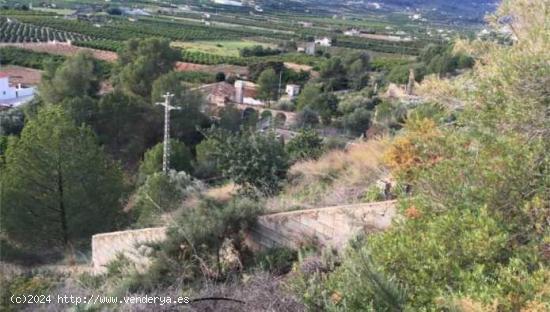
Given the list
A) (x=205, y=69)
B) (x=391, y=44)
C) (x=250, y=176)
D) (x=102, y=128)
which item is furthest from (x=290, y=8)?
(x=250, y=176)

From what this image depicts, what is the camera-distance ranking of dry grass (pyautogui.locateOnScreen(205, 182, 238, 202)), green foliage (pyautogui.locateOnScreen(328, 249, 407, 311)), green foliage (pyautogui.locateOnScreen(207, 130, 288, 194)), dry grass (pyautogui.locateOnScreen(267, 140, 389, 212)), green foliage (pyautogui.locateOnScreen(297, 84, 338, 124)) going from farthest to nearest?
1. green foliage (pyautogui.locateOnScreen(297, 84, 338, 124))
2. green foliage (pyautogui.locateOnScreen(207, 130, 288, 194))
3. dry grass (pyautogui.locateOnScreen(205, 182, 238, 202))
4. dry grass (pyautogui.locateOnScreen(267, 140, 389, 212))
5. green foliage (pyautogui.locateOnScreen(328, 249, 407, 311))

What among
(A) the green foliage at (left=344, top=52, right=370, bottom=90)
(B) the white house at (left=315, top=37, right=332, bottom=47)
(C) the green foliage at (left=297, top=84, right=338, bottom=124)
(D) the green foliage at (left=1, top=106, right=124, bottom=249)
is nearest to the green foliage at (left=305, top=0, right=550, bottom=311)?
(D) the green foliage at (left=1, top=106, right=124, bottom=249)

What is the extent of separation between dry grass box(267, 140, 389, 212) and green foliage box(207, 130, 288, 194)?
0.26m

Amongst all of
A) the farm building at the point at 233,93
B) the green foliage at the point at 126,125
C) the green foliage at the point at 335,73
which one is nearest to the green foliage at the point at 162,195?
the green foliage at the point at 126,125

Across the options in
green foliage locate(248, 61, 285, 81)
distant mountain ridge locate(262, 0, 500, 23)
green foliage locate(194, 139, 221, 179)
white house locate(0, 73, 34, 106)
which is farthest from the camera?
distant mountain ridge locate(262, 0, 500, 23)

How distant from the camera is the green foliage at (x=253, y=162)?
27.9 ft

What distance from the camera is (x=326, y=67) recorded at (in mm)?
37000

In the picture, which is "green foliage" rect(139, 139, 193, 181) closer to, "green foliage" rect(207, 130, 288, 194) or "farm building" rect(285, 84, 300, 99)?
"green foliage" rect(207, 130, 288, 194)

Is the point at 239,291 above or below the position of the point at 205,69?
above

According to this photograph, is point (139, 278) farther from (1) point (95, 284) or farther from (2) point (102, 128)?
(2) point (102, 128)

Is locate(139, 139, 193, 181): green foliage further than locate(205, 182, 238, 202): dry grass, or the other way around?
locate(139, 139, 193, 181): green foliage

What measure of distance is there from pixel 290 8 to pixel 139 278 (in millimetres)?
110870

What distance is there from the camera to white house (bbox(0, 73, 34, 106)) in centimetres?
2694

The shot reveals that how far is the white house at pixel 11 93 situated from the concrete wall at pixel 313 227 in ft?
74.7
